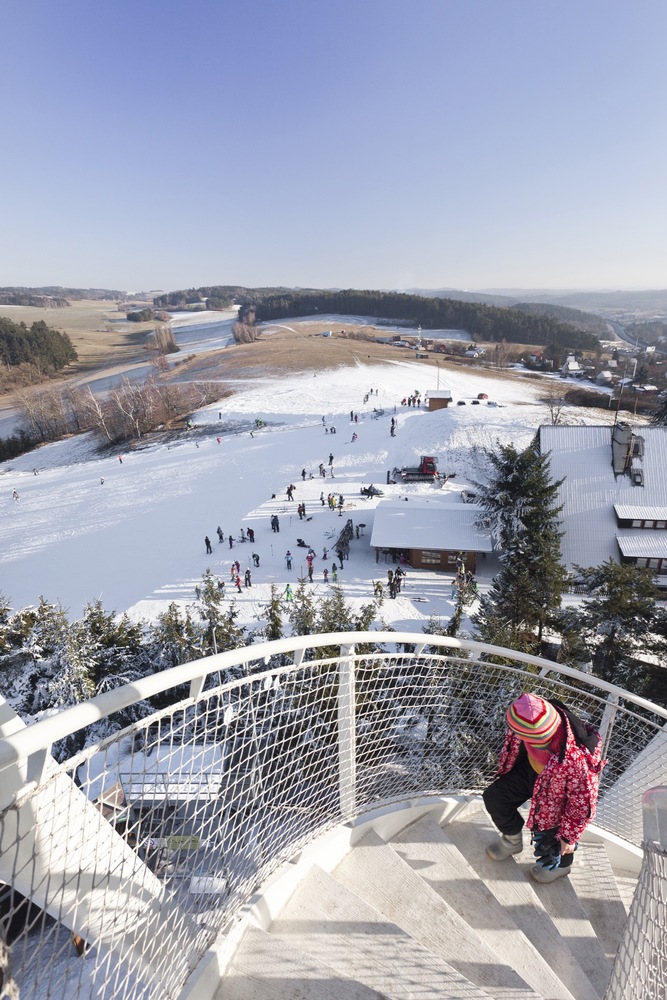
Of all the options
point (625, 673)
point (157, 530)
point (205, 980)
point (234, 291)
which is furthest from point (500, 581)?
point (234, 291)

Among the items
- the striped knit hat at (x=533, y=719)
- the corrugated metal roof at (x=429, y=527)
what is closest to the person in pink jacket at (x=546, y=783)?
the striped knit hat at (x=533, y=719)

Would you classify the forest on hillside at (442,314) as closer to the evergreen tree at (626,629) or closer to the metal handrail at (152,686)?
the evergreen tree at (626,629)

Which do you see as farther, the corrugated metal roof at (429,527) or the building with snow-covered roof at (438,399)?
the building with snow-covered roof at (438,399)

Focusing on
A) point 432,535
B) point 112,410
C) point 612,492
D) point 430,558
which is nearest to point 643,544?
point 612,492

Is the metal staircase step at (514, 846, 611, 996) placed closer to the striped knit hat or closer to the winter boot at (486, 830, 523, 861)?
the winter boot at (486, 830, 523, 861)

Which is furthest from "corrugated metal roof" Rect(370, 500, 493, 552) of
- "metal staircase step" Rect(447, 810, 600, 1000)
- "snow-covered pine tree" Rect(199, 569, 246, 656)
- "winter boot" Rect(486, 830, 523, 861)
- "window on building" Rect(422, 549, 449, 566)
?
"winter boot" Rect(486, 830, 523, 861)

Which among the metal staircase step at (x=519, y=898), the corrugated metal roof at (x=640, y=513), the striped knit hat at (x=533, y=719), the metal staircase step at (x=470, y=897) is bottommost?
the corrugated metal roof at (x=640, y=513)

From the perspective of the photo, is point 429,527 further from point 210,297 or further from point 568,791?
point 210,297

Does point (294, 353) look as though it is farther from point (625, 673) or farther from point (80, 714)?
point (80, 714)
